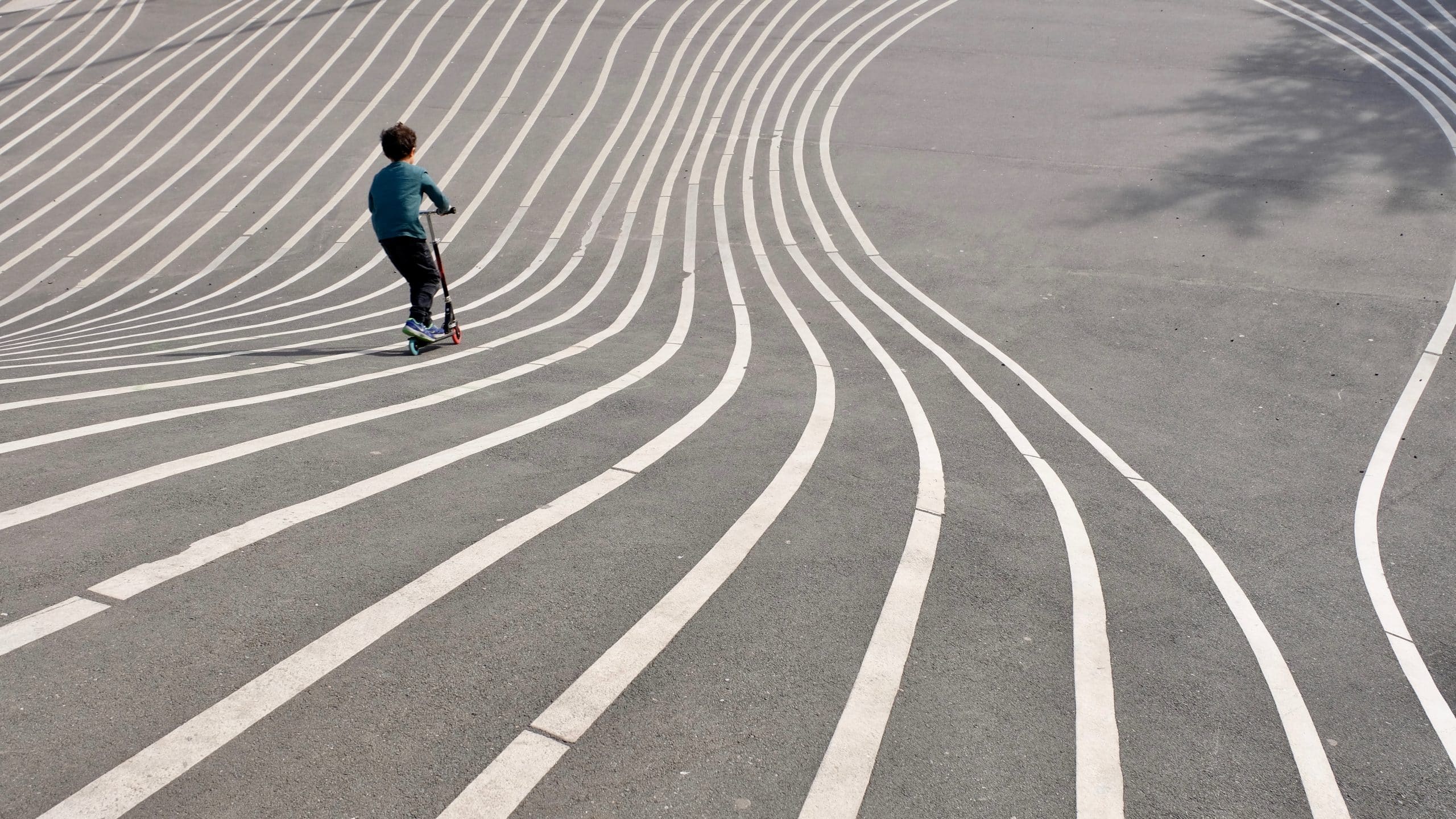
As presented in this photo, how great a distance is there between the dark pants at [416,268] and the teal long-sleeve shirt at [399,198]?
9 centimetres

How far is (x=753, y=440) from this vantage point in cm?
720

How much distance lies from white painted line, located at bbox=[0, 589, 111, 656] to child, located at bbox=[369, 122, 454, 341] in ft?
17.9

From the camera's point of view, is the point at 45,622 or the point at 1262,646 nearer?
the point at 45,622

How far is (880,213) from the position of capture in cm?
1466

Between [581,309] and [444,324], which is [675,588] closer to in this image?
Result: [444,324]

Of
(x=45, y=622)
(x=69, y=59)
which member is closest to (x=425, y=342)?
(x=45, y=622)

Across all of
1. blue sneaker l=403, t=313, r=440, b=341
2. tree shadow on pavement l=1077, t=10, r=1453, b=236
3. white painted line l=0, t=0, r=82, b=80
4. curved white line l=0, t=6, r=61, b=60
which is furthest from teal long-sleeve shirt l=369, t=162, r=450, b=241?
curved white line l=0, t=6, r=61, b=60

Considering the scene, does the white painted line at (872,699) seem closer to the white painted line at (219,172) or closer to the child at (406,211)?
the child at (406,211)

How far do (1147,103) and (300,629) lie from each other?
54.4ft

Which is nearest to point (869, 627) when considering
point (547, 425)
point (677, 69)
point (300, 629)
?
point (300, 629)

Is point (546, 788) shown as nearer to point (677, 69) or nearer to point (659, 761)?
point (659, 761)

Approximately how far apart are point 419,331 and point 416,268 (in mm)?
597

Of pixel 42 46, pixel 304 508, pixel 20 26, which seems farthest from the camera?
pixel 20 26

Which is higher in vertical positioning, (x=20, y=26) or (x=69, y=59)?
(x=20, y=26)
